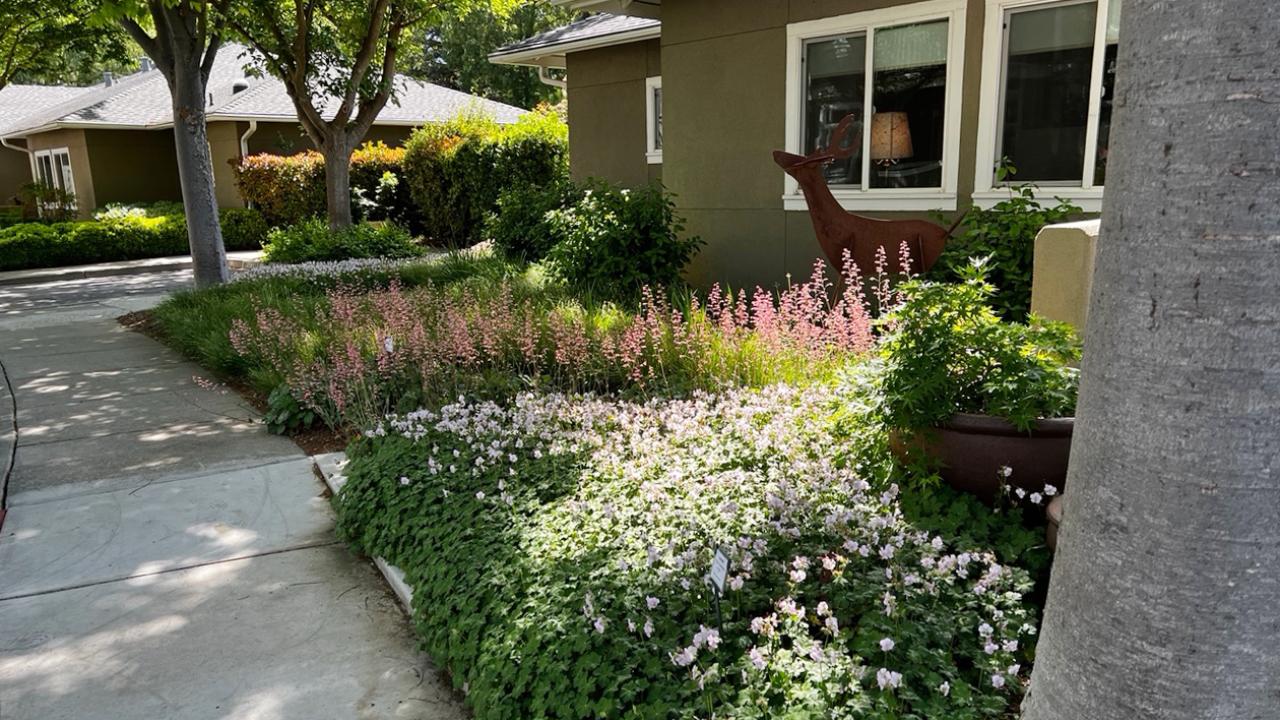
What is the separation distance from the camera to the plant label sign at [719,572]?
256 centimetres

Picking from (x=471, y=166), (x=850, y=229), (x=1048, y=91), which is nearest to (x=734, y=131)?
(x=850, y=229)

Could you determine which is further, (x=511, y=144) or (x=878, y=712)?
(x=511, y=144)

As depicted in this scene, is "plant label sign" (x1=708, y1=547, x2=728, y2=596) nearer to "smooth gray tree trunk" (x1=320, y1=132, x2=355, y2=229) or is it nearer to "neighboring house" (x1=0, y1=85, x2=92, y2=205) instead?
"smooth gray tree trunk" (x1=320, y1=132, x2=355, y2=229)

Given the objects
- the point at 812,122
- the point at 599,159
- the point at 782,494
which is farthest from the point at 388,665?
the point at 599,159

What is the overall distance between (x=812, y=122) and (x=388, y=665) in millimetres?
6622

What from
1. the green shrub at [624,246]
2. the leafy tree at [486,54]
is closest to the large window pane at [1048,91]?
the green shrub at [624,246]

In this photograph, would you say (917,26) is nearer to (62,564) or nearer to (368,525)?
(368,525)

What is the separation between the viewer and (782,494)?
3.48 metres

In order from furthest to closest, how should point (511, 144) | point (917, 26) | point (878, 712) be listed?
point (511, 144)
point (917, 26)
point (878, 712)

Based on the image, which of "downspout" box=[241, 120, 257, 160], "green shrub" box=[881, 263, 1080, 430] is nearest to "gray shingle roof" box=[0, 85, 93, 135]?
"downspout" box=[241, 120, 257, 160]

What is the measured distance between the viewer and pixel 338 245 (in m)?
14.4

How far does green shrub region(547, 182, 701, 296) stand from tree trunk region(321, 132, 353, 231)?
742cm

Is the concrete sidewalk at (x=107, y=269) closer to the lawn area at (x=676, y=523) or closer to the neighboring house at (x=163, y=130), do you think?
the neighboring house at (x=163, y=130)

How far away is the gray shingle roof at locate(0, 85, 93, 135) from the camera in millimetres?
31609
